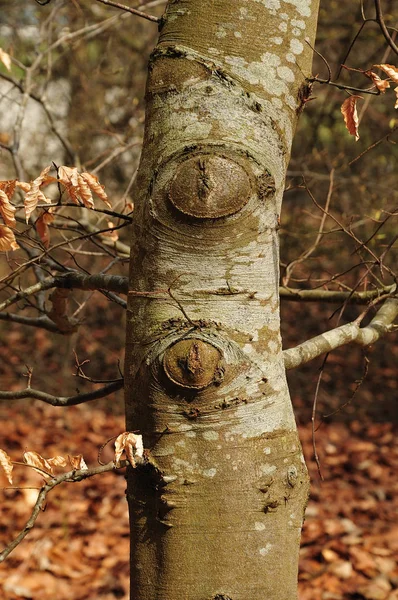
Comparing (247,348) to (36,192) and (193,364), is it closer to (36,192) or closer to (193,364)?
(193,364)

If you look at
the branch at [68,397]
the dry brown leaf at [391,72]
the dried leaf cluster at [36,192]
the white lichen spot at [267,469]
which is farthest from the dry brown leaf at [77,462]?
the dry brown leaf at [391,72]

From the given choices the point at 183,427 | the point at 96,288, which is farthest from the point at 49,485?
the point at 96,288

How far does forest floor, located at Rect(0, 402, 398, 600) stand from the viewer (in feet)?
12.1

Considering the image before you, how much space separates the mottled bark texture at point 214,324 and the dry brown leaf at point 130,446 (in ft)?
0.11

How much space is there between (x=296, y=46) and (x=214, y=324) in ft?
2.29

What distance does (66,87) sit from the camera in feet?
23.4

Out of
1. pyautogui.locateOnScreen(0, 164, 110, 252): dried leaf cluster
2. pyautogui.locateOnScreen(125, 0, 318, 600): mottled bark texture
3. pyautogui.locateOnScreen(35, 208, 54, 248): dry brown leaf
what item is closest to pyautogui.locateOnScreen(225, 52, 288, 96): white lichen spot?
pyautogui.locateOnScreen(125, 0, 318, 600): mottled bark texture

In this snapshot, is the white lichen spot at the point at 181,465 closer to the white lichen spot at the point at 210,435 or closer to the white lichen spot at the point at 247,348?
the white lichen spot at the point at 210,435

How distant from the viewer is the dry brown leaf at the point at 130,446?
4.38ft

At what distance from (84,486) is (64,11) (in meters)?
4.66

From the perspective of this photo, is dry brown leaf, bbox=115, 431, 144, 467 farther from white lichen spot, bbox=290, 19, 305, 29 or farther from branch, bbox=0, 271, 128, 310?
white lichen spot, bbox=290, 19, 305, 29

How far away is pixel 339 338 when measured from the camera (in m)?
1.72

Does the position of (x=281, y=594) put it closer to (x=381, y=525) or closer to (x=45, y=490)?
(x=45, y=490)

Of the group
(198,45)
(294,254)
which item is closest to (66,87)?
(294,254)
